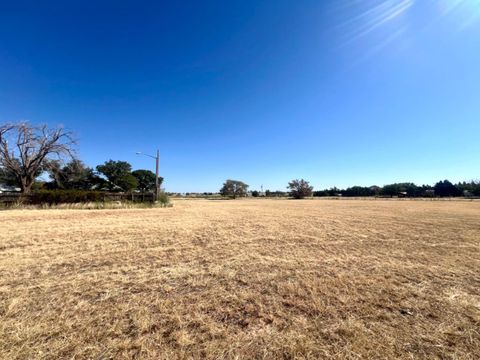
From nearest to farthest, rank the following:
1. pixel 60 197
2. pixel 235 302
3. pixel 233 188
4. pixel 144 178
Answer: pixel 235 302 → pixel 60 197 → pixel 144 178 → pixel 233 188

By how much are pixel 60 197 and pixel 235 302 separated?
1914 centimetres

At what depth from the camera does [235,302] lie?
3072mm

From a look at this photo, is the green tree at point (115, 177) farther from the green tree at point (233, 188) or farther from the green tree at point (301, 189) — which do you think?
the green tree at point (301, 189)

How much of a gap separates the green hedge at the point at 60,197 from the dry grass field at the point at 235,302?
13.0 meters

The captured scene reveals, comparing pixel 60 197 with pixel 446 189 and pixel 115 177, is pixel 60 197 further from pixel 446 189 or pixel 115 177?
pixel 446 189

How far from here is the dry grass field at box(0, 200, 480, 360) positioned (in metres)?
2.16

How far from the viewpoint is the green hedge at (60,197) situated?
15.9 meters

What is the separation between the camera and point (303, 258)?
5121mm

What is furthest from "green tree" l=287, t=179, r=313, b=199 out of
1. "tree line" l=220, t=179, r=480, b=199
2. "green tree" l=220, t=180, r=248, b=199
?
"green tree" l=220, t=180, r=248, b=199

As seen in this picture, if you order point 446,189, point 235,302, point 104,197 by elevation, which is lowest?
point 235,302

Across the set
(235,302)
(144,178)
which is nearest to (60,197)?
(235,302)

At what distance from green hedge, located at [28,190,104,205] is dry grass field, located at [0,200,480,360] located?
1297cm

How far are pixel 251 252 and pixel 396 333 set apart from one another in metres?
3.50

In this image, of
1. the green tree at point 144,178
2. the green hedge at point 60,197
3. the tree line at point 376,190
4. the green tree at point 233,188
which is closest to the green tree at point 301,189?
the tree line at point 376,190
